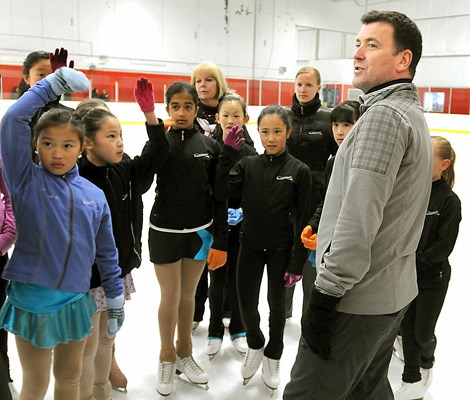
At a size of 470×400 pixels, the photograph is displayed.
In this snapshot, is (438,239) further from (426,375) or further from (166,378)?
(166,378)

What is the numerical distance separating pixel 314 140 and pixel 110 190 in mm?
1440

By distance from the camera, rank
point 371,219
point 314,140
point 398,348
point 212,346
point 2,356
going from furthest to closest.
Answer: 1. point 314,140
2. point 398,348
3. point 212,346
4. point 2,356
5. point 371,219

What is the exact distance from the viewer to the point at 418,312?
7.36 ft

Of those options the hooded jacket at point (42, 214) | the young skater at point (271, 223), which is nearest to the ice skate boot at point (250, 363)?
the young skater at point (271, 223)

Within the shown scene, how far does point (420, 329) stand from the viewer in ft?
7.34

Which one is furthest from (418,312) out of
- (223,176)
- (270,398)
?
(223,176)

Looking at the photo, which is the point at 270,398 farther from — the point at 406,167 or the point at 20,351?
the point at 406,167

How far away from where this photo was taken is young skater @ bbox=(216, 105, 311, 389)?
2340 mm

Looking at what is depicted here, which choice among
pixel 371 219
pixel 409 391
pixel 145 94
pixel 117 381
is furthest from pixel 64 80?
pixel 409 391

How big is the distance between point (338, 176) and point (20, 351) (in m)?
1.13

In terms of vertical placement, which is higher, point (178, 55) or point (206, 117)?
point (178, 55)

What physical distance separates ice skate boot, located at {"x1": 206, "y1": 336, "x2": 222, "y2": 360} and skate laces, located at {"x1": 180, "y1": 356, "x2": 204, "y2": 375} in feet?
0.84

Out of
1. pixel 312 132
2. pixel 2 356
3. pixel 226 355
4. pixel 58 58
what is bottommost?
pixel 226 355

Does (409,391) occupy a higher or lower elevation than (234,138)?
lower
